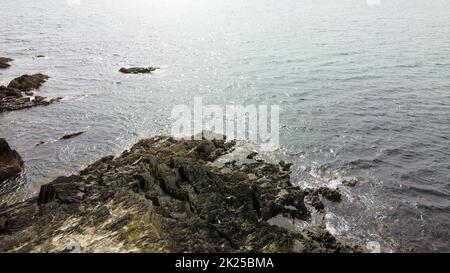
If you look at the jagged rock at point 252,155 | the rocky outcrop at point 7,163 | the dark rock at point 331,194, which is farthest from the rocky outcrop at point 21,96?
the dark rock at point 331,194

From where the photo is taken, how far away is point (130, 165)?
2795cm

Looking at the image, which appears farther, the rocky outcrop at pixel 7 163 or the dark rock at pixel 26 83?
the dark rock at pixel 26 83

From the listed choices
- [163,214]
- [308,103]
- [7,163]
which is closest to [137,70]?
[308,103]

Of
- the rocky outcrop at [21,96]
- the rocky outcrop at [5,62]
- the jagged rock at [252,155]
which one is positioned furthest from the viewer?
the rocky outcrop at [5,62]

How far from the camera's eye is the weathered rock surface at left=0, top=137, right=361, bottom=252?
53.8 ft

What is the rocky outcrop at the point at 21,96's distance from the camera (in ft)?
139

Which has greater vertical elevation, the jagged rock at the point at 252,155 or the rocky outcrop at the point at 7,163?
the rocky outcrop at the point at 7,163

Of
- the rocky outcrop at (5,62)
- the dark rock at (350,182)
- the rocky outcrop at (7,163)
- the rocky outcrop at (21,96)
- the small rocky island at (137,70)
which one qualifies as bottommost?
the dark rock at (350,182)

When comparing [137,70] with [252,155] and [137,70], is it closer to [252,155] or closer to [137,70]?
[137,70]

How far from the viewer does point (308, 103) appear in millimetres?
44031

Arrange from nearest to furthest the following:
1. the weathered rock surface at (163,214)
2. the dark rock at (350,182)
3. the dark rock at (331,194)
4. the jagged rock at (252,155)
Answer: the weathered rock surface at (163,214), the dark rock at (331,194), the dark rock at (350,182), the jagged rock at (252,155)

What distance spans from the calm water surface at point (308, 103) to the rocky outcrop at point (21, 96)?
68.6 inches

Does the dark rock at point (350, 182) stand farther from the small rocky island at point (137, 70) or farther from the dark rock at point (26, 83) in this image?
the dark rock at point (26, 83)

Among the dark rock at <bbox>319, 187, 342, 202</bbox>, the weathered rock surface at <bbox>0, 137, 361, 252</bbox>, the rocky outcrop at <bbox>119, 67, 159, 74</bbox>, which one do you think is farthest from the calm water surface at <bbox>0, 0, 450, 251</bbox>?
the weathered rock surface at <bbox>0, 137, 361, 252</bbox>
